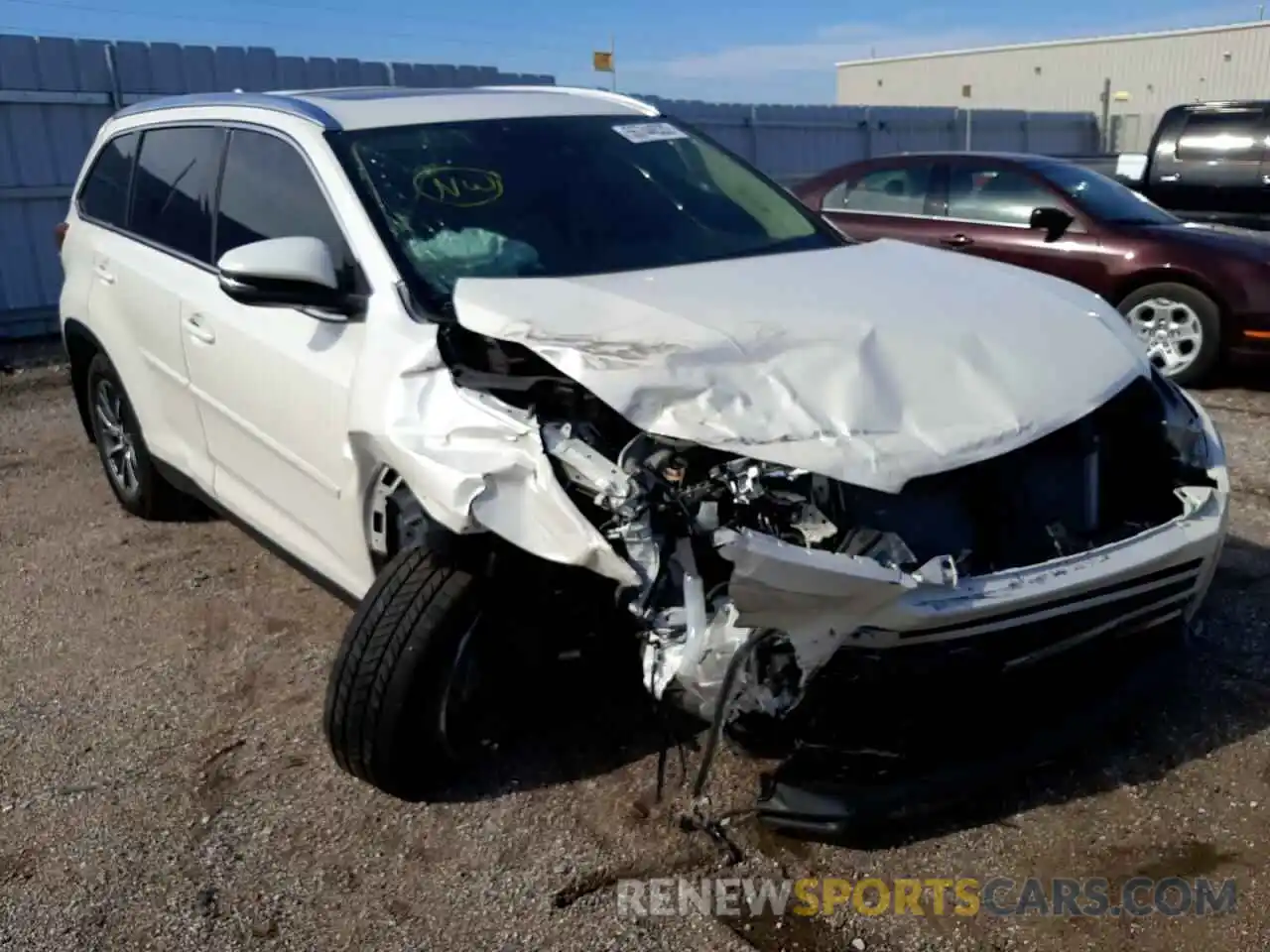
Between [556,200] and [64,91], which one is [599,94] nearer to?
[556,200]

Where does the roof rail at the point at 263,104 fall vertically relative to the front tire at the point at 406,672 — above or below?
above

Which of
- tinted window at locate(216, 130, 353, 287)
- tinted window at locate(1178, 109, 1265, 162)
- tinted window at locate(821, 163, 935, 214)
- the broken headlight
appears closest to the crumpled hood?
the broken headlight

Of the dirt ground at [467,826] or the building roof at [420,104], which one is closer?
the dirt ground at [467,826]

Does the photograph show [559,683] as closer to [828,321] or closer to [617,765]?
[617,765]

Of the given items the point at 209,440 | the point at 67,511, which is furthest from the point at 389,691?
the point at 67,511

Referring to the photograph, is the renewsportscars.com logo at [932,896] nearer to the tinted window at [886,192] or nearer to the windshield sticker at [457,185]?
the windshield sticker at [457,185]

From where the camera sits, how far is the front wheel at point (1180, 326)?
726 centimetres

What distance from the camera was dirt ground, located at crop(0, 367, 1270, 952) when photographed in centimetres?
262

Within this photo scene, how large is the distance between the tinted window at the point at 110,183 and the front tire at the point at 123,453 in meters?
0.60

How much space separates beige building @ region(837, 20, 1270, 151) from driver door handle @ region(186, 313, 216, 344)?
101ft

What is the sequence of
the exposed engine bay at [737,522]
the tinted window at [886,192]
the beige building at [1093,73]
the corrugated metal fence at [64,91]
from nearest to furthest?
1. the exposed engine bay at [737,522]
2. the tinted window at [886,192]
3. the corrugated metal fence at [64,91]
4. the beige building at [1093,73]

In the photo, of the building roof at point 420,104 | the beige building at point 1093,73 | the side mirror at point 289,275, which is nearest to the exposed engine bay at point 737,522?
the side mirror at point 289,275

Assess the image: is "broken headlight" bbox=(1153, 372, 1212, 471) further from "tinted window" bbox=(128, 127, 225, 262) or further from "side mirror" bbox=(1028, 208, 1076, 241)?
"side mirror" bbox=(1028, 208, 1076, 241)

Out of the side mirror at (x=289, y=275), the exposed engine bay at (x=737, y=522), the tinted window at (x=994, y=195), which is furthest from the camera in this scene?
the tinted window at (x=994, y=195)
